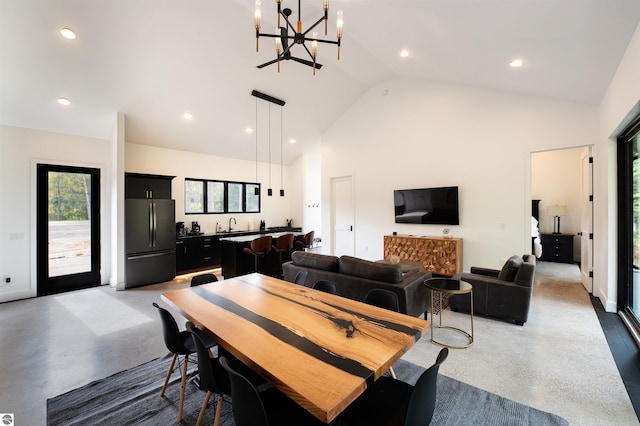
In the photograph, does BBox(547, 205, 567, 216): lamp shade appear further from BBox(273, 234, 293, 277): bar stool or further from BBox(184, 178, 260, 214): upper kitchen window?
BBox(184, 178, 260, 214): upper kitchen window

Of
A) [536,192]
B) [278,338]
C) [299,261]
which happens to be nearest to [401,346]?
[278,338]

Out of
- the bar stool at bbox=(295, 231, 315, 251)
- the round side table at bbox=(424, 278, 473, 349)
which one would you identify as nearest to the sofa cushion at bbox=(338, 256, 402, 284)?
the round side table at bbox=(424, 278, 473, 349)

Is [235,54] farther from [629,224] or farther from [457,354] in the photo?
[629,224]

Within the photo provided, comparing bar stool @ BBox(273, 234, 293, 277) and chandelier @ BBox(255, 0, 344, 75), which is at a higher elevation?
chandelier @ BBox(255, 0, 344, 75)

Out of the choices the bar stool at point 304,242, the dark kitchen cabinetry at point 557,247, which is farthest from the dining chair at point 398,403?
the dark kitchen cabinetry at point 557,247

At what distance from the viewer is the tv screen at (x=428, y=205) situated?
5.61 metres

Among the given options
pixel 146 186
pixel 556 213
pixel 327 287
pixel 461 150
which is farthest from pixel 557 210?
pixel 146 186

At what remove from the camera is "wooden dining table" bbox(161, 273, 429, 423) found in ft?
3.83

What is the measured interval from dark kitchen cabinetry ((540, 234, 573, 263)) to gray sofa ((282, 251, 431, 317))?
5.67 metres

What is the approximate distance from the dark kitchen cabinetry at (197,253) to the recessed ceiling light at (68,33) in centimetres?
392

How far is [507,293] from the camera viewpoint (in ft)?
11.4

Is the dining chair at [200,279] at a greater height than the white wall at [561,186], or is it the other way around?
the white wall at [561,186]

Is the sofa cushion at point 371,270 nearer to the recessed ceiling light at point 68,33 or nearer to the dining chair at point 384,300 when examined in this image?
the dining chair at point 384,300

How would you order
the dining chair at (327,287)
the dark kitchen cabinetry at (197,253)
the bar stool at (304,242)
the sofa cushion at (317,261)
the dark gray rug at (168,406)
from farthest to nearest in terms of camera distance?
1. the dark kitchen cabinetry at (197,253)
2. the bar stool at (304,242)
3. the sofa cushion at (317,261)
4. the dining chair at (327,287)
5. the dark gray rug at (168,406)
